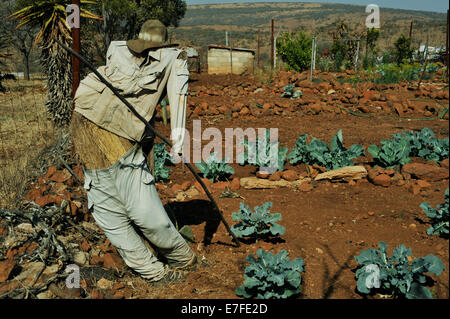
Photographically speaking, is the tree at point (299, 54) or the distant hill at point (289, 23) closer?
the tree at point (299, 54)

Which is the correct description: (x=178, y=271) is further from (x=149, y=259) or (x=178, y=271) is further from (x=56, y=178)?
(x=56, y=178)

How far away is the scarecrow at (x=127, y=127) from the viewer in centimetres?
278

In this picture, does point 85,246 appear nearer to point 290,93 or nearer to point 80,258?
point 80,258

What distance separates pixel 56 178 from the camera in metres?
5.04

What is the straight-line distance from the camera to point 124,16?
696 inches

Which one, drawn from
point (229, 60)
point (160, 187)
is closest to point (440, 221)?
point (160, 187)

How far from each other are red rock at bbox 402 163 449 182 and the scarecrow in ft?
10.7

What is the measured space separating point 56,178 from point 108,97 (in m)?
2.66

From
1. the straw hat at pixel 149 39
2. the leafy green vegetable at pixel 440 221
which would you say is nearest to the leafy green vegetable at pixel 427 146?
the leafy green vegetable at pixel 440 221

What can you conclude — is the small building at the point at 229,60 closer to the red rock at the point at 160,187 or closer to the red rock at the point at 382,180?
the red rock at the point at 160,187

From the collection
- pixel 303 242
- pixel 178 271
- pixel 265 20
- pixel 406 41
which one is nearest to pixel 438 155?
pixel 303 242

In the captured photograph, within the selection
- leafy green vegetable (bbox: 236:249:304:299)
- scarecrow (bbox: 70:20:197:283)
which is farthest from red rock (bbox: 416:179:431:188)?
scarecrow (bbox: 70:20:197:283)

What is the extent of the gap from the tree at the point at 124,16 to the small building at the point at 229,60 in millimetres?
3366

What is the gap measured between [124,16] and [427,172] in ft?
51.0
